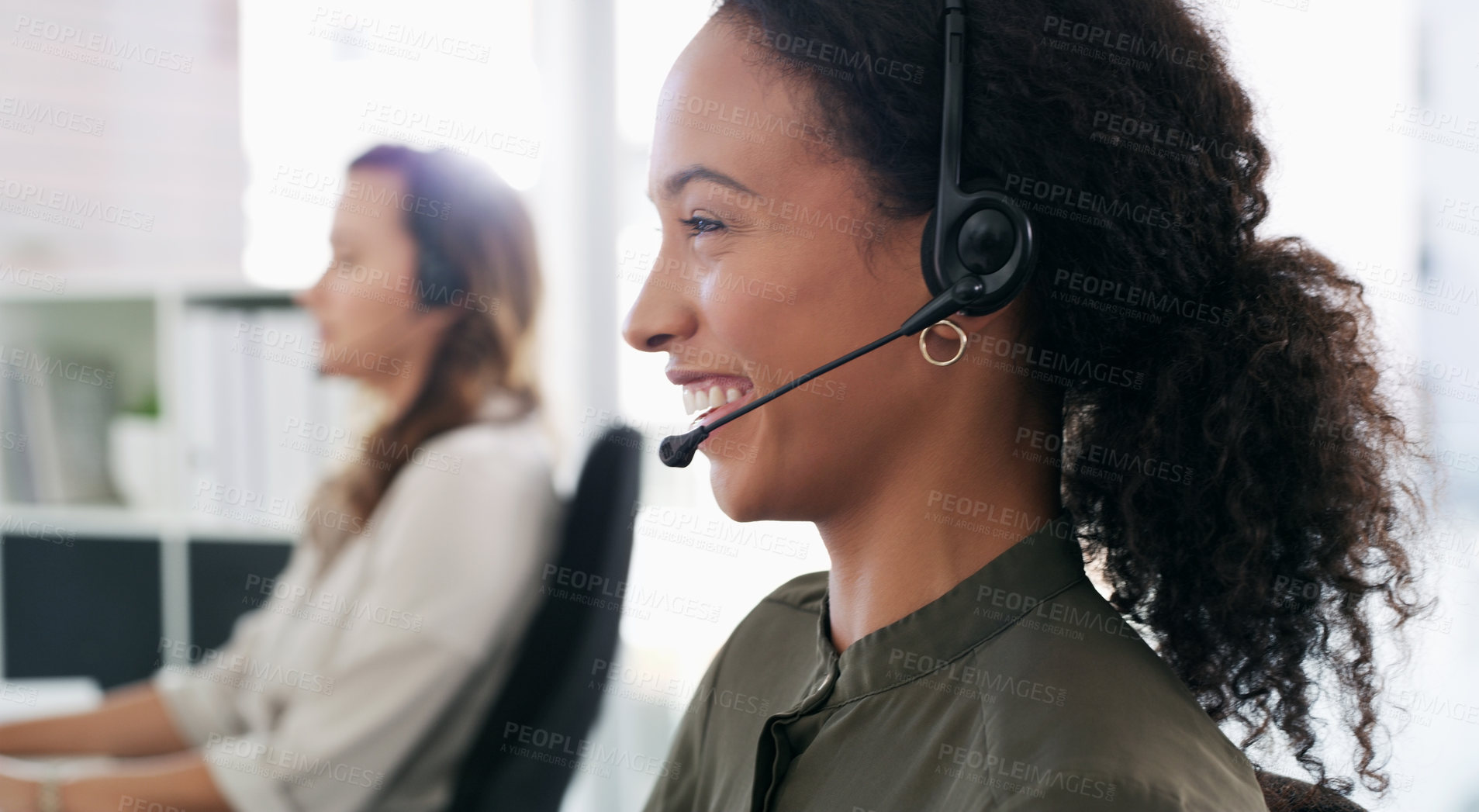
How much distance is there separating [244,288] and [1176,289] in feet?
6.26

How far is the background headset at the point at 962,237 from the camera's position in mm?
683

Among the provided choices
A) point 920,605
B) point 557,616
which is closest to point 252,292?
point 557,616

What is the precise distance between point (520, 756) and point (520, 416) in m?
0.56

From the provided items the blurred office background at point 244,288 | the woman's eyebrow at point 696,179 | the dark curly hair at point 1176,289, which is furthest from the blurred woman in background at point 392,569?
the dark curly hair at point 1176,289

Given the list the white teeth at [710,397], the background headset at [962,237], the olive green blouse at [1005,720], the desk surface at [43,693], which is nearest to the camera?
the olive green blouse at [1005,720]

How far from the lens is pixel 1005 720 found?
2.06ft

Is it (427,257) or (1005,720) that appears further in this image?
(427,257)

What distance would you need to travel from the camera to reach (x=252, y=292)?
82.8 inches

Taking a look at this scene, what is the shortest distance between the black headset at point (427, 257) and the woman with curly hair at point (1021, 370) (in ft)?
3.40

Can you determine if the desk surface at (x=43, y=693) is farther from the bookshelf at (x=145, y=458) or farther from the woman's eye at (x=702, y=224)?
the woman's eye at (x=702, y=224)

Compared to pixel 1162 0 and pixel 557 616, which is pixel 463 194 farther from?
pixel 1162 0

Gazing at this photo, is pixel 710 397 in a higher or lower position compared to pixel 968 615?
higher

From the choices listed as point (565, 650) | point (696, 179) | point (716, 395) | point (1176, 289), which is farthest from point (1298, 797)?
point (565, 650)

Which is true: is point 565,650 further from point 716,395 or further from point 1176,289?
point 1176,289
